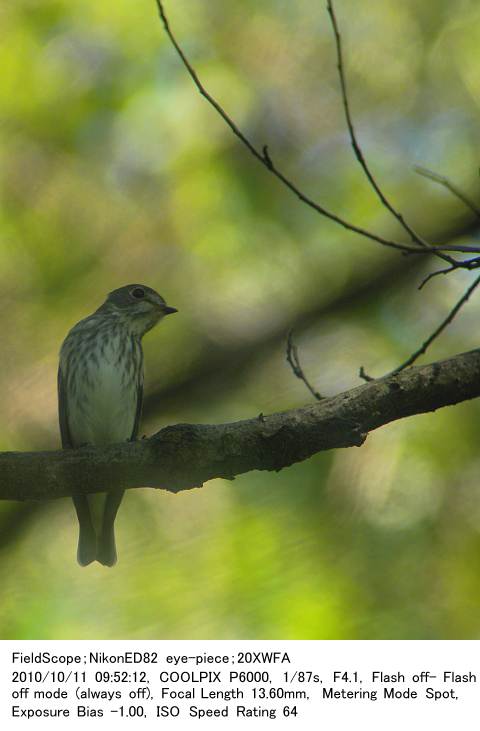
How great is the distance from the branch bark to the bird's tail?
3.71 ft

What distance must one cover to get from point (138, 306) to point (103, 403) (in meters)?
0.66

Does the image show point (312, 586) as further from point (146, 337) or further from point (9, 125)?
point (9, 125)

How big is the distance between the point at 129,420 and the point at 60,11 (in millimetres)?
2715

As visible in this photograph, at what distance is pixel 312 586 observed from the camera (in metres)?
4.21

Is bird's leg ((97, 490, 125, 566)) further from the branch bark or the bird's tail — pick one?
the branch bark

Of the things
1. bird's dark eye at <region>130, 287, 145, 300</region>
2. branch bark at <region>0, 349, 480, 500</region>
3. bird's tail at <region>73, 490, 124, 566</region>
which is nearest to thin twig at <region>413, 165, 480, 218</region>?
branch bark at <region>0, 349, 480, 500</region>

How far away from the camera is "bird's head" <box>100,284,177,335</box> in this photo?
6246 millimetres

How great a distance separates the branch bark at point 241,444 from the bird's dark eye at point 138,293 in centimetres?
242

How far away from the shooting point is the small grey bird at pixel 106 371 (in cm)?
607

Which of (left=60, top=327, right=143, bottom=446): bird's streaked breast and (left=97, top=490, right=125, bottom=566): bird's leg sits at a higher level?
(left=60, top=327, right=143, bottom=446): bird's streaked breast

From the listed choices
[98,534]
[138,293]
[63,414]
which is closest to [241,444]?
[98,534]

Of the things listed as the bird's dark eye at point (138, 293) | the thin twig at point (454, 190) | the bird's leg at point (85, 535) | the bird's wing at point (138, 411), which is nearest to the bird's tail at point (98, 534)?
the bird's leg at point (85, 535)
